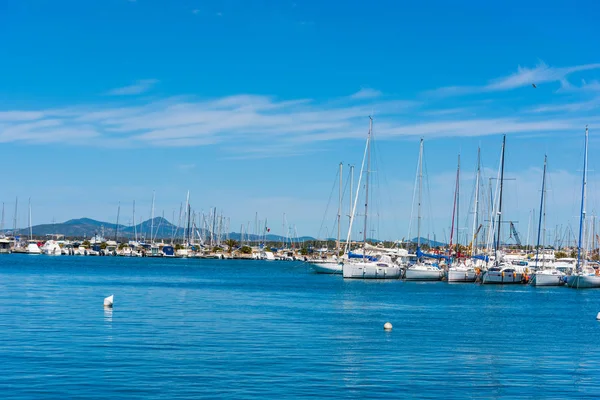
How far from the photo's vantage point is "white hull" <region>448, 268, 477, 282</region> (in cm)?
9924

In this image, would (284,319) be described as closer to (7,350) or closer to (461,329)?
(461,329)

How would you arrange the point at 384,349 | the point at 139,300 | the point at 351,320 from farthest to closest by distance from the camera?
the point at 139,300 < the point at 351,320 < the point at 384,349

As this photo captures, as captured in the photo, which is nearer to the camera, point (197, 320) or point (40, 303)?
point (197, 320)

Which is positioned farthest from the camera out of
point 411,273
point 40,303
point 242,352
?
point 411,273

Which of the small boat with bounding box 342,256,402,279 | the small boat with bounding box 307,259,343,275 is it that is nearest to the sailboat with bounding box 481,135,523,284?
the small boat with bounding box 342,256,402,279

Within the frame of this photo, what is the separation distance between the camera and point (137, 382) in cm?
2655

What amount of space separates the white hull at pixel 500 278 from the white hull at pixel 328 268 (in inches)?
1353

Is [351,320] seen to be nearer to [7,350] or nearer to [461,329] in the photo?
[461,329]

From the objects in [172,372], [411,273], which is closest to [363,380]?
[172,372]

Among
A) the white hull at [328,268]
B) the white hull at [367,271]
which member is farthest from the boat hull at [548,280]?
the white hull at [328,268]

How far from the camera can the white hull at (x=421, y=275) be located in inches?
4060

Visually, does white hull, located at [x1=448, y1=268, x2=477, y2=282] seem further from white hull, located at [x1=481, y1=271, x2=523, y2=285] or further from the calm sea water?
the calm sea water

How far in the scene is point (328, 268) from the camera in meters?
130

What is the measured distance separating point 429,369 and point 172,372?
9.85 m
